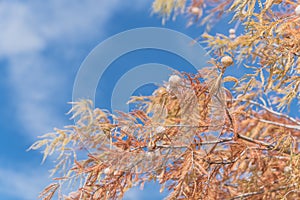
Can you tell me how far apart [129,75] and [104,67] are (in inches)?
5.3

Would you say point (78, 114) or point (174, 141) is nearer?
point (174, 141)

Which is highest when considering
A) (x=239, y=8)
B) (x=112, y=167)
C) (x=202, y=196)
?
(x=239, y=8)

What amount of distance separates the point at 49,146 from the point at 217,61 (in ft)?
Result: 3.92

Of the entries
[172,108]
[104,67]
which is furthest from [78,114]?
[172,108]

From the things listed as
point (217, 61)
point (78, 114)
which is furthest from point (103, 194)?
point (217, 61)

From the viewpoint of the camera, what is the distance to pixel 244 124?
3.00 metres

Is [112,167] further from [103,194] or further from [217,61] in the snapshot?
[217,61]

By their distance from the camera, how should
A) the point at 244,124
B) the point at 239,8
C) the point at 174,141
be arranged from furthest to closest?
the point at 244,124
the point at 174,141
the point at 239,8

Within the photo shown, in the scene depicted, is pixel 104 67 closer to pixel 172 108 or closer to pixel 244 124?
pixel 172 108

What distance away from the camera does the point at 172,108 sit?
6.82 feet

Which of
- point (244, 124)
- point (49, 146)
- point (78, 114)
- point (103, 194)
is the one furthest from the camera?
point (244, 124)

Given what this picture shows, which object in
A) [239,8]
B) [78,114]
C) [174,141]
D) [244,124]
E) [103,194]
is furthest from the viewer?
[244,124]

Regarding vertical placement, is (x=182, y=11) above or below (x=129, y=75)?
above

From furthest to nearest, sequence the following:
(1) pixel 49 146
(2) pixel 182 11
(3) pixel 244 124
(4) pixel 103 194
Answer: (3) pixel 244 124
(2) pixel 182 11
(1) pixel 49 146
(4) pixel 103 194
